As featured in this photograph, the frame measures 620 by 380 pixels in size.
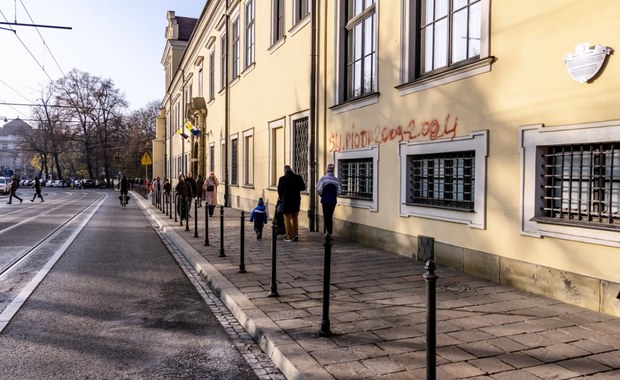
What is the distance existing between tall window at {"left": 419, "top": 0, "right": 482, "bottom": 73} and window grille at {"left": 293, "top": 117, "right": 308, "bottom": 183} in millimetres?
5404

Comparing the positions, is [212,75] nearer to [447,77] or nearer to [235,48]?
[235,48]

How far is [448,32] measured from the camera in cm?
826

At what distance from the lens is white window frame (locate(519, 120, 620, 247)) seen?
5.38 meters

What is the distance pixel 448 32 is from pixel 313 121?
521cm

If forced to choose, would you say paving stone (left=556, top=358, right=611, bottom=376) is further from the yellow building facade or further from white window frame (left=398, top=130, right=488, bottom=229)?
white window frame (left=398, top=130, right=488, bottom=229)

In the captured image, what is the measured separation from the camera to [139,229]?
1585cm

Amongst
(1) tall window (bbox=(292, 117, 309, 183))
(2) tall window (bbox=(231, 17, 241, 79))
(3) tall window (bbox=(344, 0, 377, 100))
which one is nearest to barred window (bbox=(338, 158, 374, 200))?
(3) tall window (bbox=(344, 0, 377, 100))

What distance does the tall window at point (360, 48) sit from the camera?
34.9ft

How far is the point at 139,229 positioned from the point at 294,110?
19.3 ft

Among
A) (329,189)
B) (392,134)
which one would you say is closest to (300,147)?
(329,189)

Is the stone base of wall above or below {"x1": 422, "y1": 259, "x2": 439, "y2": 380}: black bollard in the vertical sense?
below

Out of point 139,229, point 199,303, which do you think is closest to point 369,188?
point 199,303

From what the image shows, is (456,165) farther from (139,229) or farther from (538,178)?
(139,229)

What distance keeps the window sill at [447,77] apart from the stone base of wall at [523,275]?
7.94ft
